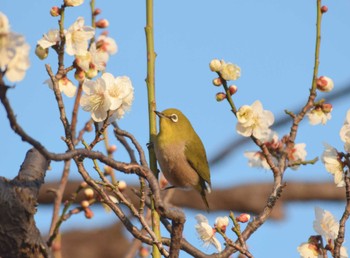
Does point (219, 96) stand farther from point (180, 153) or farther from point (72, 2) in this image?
point (180, 153)

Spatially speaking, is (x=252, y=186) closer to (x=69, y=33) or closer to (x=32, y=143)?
(x=69, y=33)

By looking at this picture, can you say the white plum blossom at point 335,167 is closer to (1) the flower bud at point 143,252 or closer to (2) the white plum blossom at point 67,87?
(2) the white plum blossom at point 67,87

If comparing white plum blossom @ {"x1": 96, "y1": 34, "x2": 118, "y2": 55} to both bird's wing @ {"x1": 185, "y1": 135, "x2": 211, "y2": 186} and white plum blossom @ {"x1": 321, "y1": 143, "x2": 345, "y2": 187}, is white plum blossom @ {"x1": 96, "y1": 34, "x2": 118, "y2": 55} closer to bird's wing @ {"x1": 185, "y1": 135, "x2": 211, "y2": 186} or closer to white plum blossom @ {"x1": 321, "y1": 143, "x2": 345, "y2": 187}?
bird's wing @ {"x1": 185, "y1": 135, "x2": 211, "y2": 186}

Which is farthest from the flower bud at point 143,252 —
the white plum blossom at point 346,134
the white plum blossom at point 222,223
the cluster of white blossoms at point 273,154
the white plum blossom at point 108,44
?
the white plum blossom at point 346,134

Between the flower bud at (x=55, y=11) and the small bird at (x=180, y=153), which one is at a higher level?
the small bird at (x=180, y=153)

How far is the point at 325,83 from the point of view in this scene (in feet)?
9.18

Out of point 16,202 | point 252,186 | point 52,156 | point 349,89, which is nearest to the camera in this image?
point 52,156

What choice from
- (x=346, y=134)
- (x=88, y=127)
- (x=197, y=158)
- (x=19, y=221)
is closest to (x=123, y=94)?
(x=19, y=221)

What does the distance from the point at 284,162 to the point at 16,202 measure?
3.60 feet

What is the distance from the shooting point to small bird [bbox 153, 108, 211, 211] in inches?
145

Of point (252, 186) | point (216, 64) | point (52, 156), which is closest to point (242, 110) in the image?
point (216, 64)

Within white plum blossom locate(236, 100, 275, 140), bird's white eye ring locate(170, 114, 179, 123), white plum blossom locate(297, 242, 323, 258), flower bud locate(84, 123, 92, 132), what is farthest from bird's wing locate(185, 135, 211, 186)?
white plum blossom locate(297, 242, 323, 258)

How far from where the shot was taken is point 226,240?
2.48 m

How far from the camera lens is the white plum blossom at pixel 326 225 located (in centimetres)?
262
